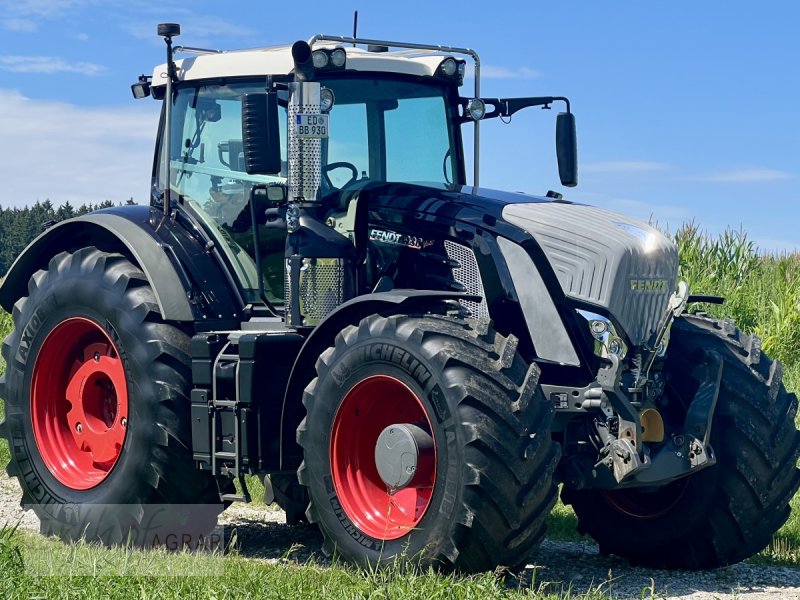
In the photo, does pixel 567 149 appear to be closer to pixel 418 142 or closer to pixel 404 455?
pixel 418 142

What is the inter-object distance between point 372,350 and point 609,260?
4.60 ft

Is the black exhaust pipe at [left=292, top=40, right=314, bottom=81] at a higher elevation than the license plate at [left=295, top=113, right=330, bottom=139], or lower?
higher

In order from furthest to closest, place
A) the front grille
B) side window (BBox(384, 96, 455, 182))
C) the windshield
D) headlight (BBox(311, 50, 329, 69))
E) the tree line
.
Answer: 1. the tree line
2. side window (BBox(384, 96, 455, 182))
3. the windshield
4. headlight (BBox(311, 50, 329, 69))
5. the front grille

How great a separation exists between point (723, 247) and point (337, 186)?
35.6ft

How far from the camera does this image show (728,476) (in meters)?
7.27

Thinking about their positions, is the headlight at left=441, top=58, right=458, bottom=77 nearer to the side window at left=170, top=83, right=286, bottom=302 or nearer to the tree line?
the side window at left=170, top=83, right=286, bottom=302

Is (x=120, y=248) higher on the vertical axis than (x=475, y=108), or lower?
lower

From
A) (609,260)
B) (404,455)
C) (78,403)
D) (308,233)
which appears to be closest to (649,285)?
(609,260)

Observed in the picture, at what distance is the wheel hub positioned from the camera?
639cm

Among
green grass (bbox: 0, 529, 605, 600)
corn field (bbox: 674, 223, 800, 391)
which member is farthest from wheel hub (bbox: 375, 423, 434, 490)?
corn field (bbox: 674, 223, 800, 391)

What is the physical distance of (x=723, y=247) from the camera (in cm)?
1750

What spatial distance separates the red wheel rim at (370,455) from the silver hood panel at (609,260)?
1.11 meters

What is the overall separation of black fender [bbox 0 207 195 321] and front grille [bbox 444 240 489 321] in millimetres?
1688

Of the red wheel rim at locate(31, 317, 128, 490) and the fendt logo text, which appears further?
the red wheel rim at locate(31, 317, 128, 490)
